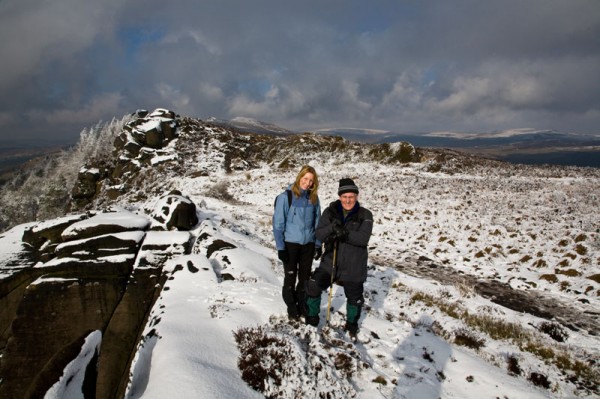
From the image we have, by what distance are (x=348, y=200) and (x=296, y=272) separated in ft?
6.66

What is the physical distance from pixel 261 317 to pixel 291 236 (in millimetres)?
2081

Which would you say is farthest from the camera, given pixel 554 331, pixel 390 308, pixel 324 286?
pixel 390 308

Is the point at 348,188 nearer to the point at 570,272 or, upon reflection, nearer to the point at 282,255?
the point at 282,255

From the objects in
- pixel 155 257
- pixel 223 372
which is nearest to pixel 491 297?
pixel 223 372

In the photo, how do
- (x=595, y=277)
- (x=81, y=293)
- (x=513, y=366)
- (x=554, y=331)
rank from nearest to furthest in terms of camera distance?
(x=513, y=366), (x=554, y=331), (x=81, y=293), (x=595, y=277)

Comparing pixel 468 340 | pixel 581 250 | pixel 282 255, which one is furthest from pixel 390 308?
pixel 581 250

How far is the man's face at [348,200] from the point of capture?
5.59m

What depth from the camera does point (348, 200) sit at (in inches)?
222

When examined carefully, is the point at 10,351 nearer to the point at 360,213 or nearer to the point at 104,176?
the point at 360,213

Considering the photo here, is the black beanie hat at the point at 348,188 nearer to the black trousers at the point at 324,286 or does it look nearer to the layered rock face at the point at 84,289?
the black trousers at the point at 324,286

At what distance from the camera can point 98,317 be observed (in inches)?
333

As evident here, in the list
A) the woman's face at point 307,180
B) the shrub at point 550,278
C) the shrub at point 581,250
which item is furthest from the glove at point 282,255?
the shrub at point 581,250

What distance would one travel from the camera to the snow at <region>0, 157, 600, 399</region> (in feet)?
15.5

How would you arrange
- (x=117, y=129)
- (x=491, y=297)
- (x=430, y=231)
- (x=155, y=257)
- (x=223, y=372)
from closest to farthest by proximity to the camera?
(x=223, y=372), (x=155, y=257), (x=491, y=297), (x=430, y=231), (x=117, y=129)
